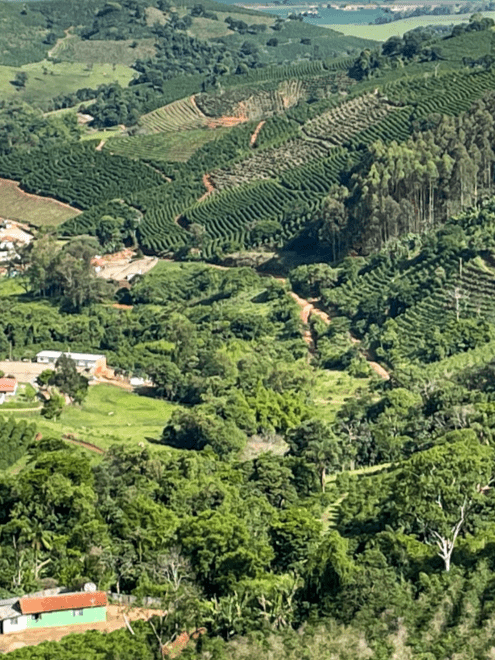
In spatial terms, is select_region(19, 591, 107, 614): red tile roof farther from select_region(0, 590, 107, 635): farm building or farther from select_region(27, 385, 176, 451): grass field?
select_region(27, 385, 176, 451): grass field

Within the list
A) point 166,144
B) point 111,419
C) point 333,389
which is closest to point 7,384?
point 111,419

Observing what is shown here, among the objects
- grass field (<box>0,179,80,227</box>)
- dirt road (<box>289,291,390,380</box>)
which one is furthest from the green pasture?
grass field (<box>0,179,80,227</box>)

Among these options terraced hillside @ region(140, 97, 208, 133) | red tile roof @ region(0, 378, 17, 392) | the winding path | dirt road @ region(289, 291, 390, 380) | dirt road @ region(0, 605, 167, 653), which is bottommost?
terraced hillside @ region(140, 97, 208, 133)

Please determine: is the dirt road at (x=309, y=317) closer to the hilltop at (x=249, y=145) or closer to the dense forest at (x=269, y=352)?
the dense forest at (x=269, y=352)

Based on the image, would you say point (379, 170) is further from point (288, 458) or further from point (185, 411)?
point (288, 458)

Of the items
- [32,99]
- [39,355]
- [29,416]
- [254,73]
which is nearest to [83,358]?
[39,355]

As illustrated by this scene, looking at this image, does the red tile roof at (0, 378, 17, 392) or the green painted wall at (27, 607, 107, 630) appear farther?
the red tile roof at (0, 378, 17, 392)
